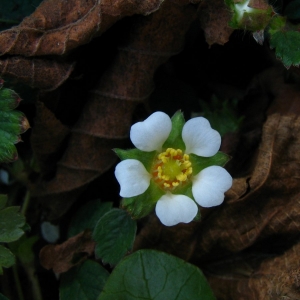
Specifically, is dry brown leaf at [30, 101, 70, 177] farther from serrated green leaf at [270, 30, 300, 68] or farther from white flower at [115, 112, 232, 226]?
serrated green leaf at [270, 30, 300, 68]

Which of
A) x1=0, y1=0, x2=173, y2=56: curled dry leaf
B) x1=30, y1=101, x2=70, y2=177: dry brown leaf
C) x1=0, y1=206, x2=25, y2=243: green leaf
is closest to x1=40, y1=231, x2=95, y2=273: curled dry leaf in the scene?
x1=0, y1=206, x2=25, y2=243: green leaf

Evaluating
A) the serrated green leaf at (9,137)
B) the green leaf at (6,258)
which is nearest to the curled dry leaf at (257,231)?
the green leaf at (6,258)

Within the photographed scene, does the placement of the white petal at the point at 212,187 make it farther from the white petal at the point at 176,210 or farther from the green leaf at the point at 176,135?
the green leaf at the point at 176,135

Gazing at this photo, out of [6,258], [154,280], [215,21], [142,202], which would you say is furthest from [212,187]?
[6,258]

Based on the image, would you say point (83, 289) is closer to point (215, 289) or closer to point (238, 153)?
point (215, 289)

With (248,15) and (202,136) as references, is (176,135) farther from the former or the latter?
(248,15)

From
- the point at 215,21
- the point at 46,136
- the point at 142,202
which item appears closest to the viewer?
the point at 142,202

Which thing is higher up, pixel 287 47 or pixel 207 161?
pixel 287 47
